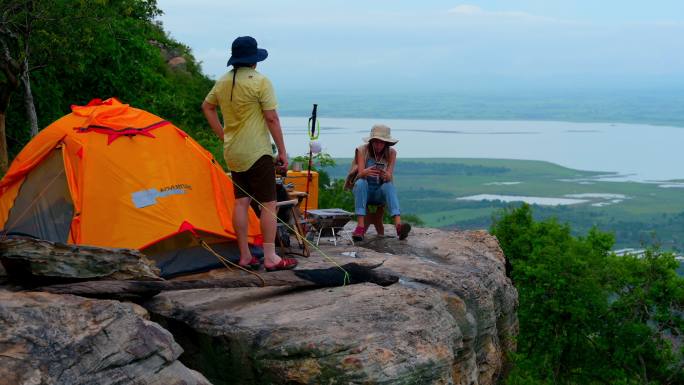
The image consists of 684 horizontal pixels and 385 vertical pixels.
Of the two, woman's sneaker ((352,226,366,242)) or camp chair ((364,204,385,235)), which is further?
camp chair ((364,204,385,235))

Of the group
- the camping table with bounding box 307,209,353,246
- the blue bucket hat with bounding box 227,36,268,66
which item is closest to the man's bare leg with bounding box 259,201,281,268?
the blue bucket hat with bounding box 227,36,268,66

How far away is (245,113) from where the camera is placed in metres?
9.91

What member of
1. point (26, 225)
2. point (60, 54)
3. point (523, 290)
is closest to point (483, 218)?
point (523, 290)

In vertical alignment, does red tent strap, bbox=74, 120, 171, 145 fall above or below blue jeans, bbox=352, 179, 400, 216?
above

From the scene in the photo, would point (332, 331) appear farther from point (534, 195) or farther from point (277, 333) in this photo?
point (534, 195)

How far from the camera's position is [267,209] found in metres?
10.0

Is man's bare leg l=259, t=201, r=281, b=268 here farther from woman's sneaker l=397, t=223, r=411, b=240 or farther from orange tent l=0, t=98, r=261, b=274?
woman's sneaker l=397, t=223, r=411, b=240

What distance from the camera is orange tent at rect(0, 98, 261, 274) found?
10.2 meters

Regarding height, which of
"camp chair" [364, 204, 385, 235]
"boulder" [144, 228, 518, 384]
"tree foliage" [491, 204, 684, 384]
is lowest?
"tree foliage" [491, 204, 684, 384]

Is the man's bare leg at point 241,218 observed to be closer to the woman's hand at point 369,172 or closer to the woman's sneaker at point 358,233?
the woman's hand at point 369,172

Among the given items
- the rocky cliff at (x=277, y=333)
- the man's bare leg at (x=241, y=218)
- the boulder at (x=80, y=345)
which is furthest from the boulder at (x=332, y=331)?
the boulder at (x=80, y=345)

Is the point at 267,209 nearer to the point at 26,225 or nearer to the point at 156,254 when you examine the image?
the point at 156,254

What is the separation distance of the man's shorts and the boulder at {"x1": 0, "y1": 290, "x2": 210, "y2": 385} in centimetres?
293

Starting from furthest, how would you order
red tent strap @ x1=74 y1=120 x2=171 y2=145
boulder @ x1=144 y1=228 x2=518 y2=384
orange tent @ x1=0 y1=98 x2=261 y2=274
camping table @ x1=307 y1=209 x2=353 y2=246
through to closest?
1. camping table @ x1=307 y1=209 x2=353 y2=246
2. red tent strap @ x1=74 y1=120 x2=171 y2=145
3. orange tent @ x1=0 y1=98 x2=261 y2=274
4. boulder @ x1=144 y1=228 x2=518 y2=384
